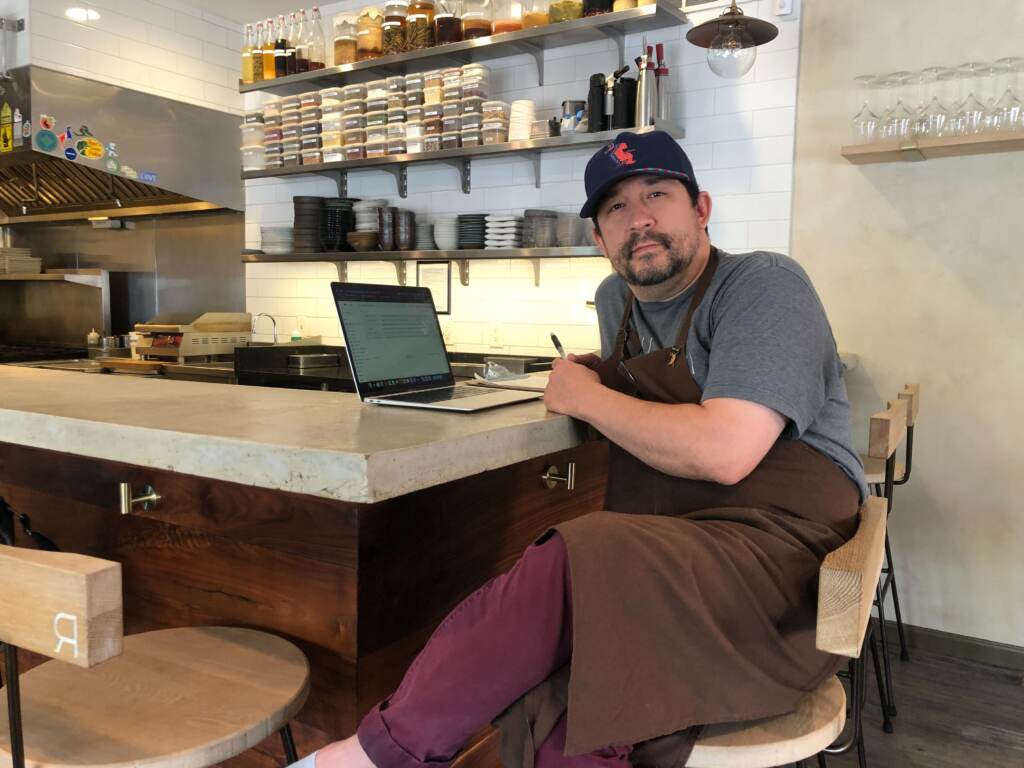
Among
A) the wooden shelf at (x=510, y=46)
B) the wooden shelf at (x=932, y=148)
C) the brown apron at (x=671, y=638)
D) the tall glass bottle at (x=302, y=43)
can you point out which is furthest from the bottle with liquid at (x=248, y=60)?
the brown apron at (x=671, y=638)

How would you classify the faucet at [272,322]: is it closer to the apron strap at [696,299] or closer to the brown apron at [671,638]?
the apron strap at [696,299]

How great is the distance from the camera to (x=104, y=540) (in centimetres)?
179

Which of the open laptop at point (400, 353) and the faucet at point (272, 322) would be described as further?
the faucet at point (272, 322)

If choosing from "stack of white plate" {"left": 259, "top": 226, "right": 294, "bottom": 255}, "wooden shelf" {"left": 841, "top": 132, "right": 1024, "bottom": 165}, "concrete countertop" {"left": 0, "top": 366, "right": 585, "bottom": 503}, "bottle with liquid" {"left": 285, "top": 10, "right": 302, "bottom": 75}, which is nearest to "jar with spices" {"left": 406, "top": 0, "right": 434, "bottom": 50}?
"bottle with liquid" {"left": 285, "top": 10, "right": 302, "bottom": 75}

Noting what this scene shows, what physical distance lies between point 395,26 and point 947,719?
4.12 meters

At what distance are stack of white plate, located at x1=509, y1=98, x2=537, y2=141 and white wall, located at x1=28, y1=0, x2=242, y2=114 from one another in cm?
270

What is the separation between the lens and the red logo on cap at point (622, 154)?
1.77 m

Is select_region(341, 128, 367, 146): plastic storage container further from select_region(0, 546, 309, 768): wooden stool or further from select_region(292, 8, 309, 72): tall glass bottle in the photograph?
select_region(0, 546, 309, 768): wooden stool

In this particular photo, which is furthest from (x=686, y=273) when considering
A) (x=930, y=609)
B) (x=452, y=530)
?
(x=930, y=609)

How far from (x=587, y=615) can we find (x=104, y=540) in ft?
3.91

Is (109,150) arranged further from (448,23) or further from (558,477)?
(558,477)

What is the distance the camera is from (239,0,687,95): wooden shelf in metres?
3.84

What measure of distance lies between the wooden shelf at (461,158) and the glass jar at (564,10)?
0.56m

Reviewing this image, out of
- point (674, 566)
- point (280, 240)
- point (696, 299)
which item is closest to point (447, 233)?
point (280, 240)
